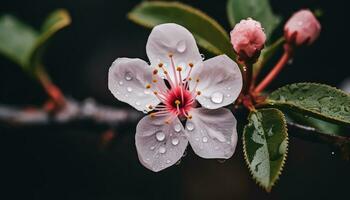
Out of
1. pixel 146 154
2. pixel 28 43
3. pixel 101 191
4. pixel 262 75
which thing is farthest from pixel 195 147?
pixel 101 191

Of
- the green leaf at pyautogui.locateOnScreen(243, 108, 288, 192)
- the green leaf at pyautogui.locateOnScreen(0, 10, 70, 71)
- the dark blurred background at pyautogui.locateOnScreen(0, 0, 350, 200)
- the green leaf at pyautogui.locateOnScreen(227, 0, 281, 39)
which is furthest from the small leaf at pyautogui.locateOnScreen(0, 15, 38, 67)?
the green leaf at pyautogui.locateOnScreen(243, 108, 288, 192)

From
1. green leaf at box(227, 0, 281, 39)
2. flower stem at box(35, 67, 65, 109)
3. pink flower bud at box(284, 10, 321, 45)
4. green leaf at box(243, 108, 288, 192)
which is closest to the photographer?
green leaf at box(243, 108, 288, 192)

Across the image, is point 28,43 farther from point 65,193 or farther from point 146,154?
point 146,154

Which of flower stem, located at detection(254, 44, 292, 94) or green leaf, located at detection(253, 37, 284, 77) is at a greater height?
green leaf, located at detection(253, 37, 284, 77)

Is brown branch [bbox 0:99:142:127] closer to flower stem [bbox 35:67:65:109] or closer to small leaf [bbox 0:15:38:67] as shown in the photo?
flower stem [bbox 35:67:65:109]

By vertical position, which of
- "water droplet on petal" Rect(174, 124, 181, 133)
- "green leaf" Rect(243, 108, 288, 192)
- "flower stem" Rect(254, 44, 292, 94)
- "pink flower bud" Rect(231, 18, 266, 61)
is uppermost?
"pink flower bud" Rect(231, 18, 266, 61)

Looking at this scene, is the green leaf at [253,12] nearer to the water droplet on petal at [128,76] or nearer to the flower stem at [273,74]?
the flower stem at [273,74]

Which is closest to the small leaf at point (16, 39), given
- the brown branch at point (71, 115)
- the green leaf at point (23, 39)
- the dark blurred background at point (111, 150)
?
the green leaf at point (23, 39)
